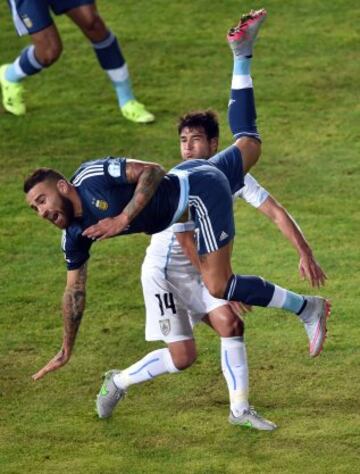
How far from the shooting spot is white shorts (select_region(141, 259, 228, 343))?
12.5 metres

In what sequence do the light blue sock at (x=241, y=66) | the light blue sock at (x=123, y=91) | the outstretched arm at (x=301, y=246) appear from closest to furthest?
the outstretched arm at (x=301, y=246)
the light blue sock at (x=241, y=66)
the light blue sock at (x=123, y=91)

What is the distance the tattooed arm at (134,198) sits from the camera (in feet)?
37.9

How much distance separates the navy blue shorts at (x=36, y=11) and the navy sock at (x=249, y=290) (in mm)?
5866

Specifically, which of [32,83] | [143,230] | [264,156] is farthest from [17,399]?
[32,83]

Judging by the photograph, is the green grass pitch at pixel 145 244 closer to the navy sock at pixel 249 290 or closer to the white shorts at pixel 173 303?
the white shorts at pixel 173 303

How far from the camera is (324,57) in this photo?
21.0 meters

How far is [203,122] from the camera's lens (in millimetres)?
12906

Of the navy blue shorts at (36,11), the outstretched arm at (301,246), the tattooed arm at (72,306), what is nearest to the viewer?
the tattooed arm at (72,306)

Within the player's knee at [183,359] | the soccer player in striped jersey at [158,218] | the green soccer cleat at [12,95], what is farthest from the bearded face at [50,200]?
the green soccer cleat at [12,95]

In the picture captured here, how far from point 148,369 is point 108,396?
0.42 meters

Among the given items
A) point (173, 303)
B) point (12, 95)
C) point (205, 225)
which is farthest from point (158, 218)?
point (12, 95)

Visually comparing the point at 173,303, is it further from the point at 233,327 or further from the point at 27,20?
the point at 27,20

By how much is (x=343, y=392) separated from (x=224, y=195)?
2.04 meters

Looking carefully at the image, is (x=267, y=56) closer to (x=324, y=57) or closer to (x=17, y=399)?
(x=324, y=57)
